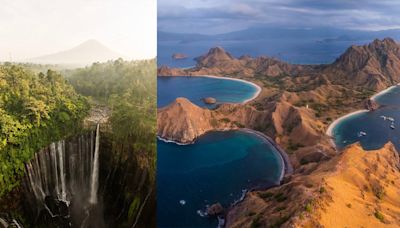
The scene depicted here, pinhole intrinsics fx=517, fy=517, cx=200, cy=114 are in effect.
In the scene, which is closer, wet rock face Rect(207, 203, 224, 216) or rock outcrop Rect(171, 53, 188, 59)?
wet rock face Rect(207, 203, 224, 216)

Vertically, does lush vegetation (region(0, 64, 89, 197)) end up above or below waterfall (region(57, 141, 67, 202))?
above

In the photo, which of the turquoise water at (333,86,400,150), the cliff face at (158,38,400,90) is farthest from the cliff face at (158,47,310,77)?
the turquoise water at (333,86,400,150)

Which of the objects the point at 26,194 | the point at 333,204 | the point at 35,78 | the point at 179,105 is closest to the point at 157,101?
the point at 179,105

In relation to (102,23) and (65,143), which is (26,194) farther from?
(102,23)

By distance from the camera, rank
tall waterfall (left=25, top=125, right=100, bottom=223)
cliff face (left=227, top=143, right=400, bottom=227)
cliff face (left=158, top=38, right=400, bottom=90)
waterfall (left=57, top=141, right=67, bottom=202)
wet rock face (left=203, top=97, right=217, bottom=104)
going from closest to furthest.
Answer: cliff face (left=227, top=143, right=400, bottom=227), tall waterfall (left=25, top=125, right=100, bottom=223), waterfall (left=57, top=141, right=67, bottom=202), cliff face (left=158, top=38, right=400, bottom=90), wet rock face (left=203, top=97, right=217, bottom=104)

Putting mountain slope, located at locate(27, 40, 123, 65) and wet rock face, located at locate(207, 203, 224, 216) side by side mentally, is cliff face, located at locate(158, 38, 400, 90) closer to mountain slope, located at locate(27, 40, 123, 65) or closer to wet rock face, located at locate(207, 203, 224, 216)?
mountain slope, located at locate(27, 40, 123, 65)

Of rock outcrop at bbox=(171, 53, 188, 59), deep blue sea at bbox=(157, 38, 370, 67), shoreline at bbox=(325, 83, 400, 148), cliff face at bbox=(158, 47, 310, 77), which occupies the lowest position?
shoreline at bbox=(325, 83, 400, 148)

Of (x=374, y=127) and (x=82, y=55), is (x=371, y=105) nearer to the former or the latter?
(x=374, y=127)
